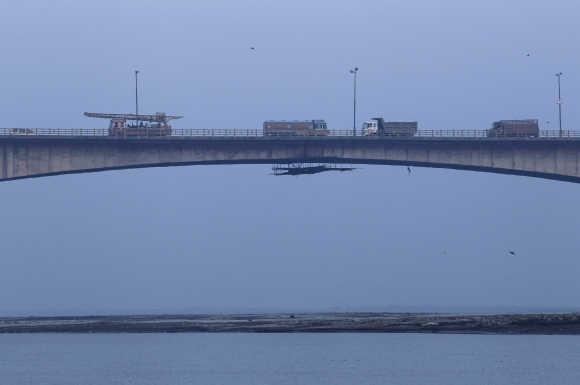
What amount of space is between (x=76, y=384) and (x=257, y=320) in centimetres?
4664

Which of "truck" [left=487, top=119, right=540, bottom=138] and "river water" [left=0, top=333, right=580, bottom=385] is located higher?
"truck" [left=487, top=119, right=540, bottom=138]

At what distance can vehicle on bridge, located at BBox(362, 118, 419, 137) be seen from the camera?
4070 inches

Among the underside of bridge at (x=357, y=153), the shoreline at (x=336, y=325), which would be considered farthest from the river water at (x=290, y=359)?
the underside of bridge at (x=357, y=153)

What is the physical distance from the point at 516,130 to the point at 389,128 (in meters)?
9.45

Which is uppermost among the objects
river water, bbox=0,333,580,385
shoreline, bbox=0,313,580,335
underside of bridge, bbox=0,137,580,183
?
underside of bridge, bbox=0,137,580,183

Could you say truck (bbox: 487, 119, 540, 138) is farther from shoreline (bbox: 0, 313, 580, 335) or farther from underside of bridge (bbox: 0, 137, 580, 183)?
shoreline (bbox: 0, 313, 580, 335)

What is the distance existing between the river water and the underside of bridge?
41.8 ft

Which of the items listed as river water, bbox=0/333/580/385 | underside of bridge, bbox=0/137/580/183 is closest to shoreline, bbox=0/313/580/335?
river water, bbox=0/333/580/385

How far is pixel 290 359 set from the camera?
84.7 metres

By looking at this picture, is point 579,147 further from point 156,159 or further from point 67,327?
point 67,327

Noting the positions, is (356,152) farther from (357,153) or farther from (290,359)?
(290,359)

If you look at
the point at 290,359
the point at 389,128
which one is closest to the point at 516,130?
the point at 389,128

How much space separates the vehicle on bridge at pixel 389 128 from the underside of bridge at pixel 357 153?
1666 millimetres

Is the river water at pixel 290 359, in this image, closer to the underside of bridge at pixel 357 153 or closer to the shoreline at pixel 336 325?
the shoreline at pixel 336 325
